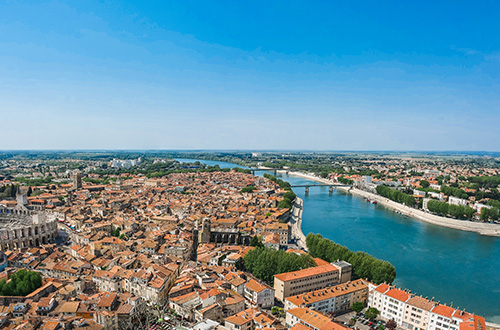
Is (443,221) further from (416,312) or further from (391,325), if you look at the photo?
(391,325)

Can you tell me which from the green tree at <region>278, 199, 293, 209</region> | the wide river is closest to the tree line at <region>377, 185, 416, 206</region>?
the wide river

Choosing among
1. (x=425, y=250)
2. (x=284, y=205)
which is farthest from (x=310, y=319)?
(x=284, y=205)

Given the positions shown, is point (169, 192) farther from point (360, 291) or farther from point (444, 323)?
point (444, 323)

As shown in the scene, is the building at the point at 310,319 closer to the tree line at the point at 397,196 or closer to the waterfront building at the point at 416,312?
the waterfront building at the point at 416,312

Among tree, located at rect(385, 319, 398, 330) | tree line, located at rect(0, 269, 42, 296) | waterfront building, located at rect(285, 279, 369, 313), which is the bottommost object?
tree, located at rect(385, 319, 398, 330)

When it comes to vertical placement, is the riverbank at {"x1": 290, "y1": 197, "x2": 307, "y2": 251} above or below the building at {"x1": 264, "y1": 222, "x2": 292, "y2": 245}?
below

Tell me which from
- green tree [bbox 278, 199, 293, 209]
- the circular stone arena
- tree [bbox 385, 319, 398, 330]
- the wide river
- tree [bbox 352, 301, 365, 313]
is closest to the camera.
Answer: tree [bbox 385, 319, 398, 330]

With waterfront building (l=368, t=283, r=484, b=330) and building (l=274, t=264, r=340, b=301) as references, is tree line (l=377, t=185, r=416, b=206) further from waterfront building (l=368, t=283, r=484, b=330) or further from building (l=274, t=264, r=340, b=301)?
waterfront building (l=368, t=283, r=484, b=330)

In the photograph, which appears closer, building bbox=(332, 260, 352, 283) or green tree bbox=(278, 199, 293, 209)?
building bbox=(332, 260, 352, 283)
